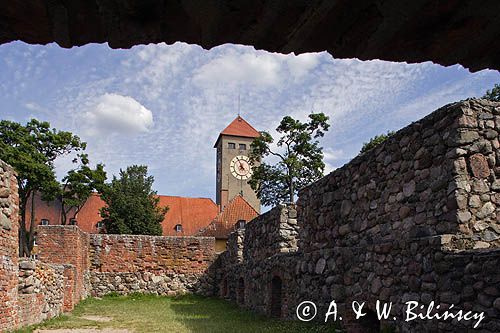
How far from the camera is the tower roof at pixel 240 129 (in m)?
56.7

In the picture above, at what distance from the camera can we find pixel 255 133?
57812 millimetres

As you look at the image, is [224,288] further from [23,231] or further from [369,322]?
[23,231]

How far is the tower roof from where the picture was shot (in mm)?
56656

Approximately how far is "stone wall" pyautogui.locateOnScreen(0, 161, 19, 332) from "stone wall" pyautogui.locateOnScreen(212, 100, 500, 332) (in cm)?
492

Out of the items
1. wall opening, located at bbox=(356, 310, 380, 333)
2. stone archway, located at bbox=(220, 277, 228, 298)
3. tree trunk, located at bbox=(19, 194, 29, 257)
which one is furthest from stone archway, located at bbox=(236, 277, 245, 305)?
tree trunk, located at bbox=(19, 194, 29, 257)

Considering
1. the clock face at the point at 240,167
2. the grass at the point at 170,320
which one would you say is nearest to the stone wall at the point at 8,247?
the grass at the point at 170,320

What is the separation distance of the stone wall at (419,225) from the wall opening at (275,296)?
7.30 ft

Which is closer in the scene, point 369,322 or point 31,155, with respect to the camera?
point 369,322

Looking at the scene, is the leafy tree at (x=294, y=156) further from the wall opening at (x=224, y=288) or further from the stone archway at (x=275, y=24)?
the stone archway at (x=275, y=24)

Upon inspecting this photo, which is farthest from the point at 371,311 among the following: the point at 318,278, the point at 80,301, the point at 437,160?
the point at 80,301

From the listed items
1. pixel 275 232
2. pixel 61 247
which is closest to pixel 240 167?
pixel 61 247

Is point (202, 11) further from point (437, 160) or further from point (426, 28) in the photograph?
point (437, 160)

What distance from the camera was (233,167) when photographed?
55.6 metres

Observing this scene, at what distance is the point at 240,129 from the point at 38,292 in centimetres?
4807
